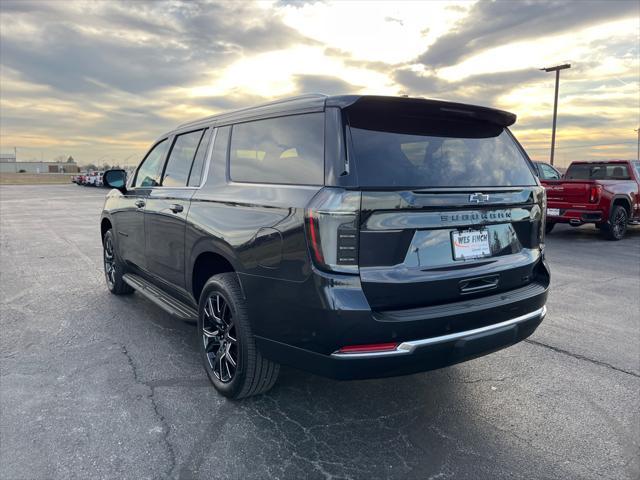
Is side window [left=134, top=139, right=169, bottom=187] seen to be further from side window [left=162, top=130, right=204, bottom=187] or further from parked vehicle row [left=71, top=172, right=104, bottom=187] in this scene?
parked vehicle row [left=71, top=172, right=104, bottom=187]

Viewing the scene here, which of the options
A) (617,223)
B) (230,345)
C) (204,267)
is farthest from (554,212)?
(230,345)

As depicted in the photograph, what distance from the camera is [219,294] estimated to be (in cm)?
329

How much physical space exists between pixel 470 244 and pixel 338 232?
34.8 inches

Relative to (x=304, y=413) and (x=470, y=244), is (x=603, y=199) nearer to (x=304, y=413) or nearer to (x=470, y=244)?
(x=470, y=244)

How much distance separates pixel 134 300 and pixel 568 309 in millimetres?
4932

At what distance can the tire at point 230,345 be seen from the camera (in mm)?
3071

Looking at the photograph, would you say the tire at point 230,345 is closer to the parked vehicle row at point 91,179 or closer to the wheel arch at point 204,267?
the wheel arch at point 204,267

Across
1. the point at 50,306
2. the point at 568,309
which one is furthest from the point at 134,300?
the point at 568,309

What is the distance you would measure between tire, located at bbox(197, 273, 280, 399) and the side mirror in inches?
95.1

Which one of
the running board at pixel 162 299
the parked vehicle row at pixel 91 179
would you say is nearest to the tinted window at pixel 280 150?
the running board at pixel 162 299

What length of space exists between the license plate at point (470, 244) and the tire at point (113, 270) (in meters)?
4.06

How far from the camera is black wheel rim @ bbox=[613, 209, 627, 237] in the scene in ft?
37.1

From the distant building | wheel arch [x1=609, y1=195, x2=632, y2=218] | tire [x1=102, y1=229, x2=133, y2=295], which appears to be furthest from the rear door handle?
the distant building

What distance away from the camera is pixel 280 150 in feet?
10.1
